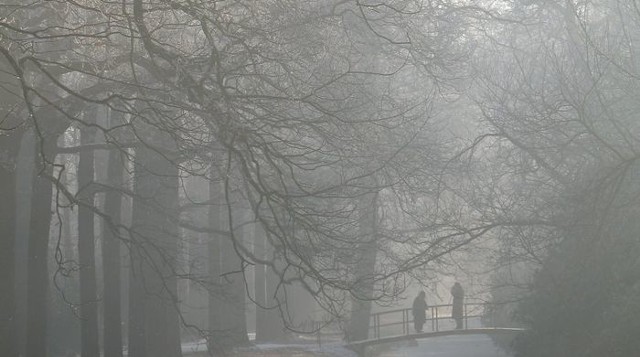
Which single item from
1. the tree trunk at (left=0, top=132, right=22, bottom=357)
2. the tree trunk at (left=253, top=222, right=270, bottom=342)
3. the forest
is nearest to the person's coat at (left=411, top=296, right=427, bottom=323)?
the tree trunk at (left=253, top=222, right=270, bottom=342)

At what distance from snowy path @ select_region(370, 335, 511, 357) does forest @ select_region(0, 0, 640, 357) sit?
40.2ft

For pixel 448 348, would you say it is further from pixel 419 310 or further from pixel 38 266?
pixel 38 266

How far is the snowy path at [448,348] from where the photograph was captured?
112 ft

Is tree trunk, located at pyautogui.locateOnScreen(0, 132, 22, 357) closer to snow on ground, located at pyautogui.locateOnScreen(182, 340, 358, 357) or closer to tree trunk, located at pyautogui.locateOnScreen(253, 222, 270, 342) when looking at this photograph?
snow on ground, located at pyautogui.locateOnScreen(182, 340, 358, 357)

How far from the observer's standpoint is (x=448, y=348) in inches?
1538

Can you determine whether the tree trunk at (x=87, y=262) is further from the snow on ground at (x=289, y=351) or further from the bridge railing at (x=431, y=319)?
the bridge railing at (x=431, y=319)

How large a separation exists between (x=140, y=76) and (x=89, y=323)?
1150 cm

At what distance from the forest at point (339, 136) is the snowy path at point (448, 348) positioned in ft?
40.2

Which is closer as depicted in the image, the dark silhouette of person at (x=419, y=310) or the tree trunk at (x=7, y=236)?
the tree trunk at (x=7, y=236)

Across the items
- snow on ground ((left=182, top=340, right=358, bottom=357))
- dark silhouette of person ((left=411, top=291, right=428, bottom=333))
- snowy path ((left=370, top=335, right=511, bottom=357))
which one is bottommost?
snowy path ((left=370, top=335, right=511, bottom=357))

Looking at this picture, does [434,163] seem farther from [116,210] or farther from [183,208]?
[116,210]

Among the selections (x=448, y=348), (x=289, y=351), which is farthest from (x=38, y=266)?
(x=448, y=348)

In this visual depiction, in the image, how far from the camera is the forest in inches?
422

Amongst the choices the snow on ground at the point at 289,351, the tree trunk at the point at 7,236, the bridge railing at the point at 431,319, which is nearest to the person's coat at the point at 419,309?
the bridge railing at the point at 431,319
